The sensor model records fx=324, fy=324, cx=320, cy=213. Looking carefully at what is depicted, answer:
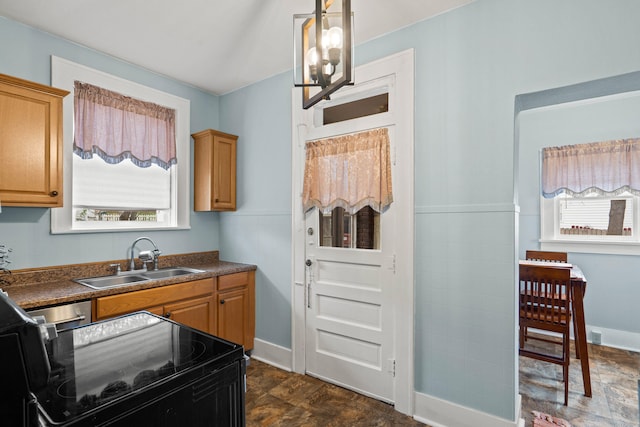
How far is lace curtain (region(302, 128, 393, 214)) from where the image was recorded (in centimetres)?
241

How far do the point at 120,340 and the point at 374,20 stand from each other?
7.88ft

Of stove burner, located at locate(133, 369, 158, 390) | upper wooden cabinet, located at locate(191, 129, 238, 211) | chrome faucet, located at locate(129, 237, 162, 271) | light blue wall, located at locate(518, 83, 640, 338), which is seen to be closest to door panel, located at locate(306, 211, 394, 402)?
upper wooden cabinet, located at locate(191, 129, 238, 211)

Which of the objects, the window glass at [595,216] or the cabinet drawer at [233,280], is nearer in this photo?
the cabinet drawer at [233,280]

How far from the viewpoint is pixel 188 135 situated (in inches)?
131

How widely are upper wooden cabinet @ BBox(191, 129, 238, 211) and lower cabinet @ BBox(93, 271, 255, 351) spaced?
778mm

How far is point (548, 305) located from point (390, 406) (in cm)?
150

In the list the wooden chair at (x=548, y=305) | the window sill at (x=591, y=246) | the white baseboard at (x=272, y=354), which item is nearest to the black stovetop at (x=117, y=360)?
the white baseboard at (x=272, y=354)

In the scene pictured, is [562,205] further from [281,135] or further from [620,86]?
[281,135]

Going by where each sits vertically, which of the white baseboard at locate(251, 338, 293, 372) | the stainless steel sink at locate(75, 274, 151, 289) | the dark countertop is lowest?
the white baseboard at locate(251, 338, 293, 372)

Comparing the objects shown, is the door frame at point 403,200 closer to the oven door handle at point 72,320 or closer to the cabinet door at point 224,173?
the cabinet door at point 224,173

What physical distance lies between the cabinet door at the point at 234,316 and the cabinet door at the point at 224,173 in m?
0.89

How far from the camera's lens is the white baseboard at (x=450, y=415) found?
1996mm

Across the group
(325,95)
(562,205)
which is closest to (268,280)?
(325,95)

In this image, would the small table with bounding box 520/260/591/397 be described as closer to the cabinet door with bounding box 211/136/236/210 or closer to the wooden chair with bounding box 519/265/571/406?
the wooden chair with bounding box 519/265/571/406
